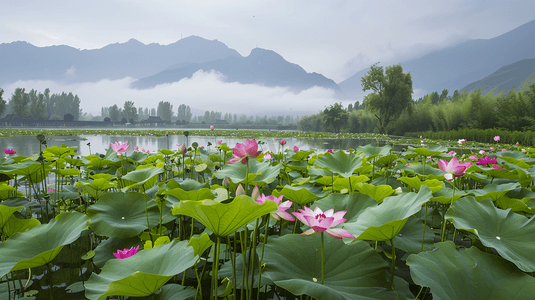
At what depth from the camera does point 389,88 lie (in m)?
20.0

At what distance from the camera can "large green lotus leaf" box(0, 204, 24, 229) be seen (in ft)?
3.36

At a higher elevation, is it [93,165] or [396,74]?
[396,74]

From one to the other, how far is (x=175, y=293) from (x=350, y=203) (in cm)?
82

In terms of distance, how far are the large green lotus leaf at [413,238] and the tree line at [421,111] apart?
1614 centimetres

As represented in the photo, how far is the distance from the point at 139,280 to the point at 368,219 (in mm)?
733

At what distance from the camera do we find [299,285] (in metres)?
0.65

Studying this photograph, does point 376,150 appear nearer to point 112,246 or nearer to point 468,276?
point 468,276

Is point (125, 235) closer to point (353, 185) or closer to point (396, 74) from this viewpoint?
point (353, 185)

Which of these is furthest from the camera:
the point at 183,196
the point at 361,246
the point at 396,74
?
the point at 396,74

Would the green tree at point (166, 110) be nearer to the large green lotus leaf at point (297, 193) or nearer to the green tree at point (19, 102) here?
the green tree at point (19, 102)

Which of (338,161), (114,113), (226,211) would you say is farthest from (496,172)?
(114,113)

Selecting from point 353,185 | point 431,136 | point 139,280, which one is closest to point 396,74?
point 431,136

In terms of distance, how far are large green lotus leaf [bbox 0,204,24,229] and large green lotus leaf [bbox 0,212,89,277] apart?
0.56 feet

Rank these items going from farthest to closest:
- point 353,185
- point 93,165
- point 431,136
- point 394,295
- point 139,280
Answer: point 431,136, point 93,165, point 353,185, point 394,295, point 139,280
